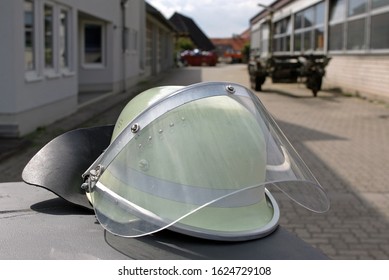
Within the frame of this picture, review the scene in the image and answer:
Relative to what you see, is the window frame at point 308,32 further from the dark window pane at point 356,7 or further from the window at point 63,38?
the window at point 63,38

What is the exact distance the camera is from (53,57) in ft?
39.3

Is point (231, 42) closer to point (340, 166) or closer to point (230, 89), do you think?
point (340, 166)

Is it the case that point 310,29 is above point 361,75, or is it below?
above

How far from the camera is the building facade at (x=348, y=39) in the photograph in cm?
1694

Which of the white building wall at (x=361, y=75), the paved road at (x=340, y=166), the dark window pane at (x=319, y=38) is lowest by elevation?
the paved road at (x=340, y=166)

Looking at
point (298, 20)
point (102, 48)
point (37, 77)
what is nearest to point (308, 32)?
point (298, 20)

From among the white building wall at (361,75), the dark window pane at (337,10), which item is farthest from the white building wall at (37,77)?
the dark window pane at (337,10)

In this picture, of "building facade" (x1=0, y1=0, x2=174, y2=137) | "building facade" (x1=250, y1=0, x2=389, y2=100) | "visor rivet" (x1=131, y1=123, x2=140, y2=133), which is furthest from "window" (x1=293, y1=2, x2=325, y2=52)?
"visor rivet" (x1=131, y1=123, x2=140, y2=133)

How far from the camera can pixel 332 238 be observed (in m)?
4.78

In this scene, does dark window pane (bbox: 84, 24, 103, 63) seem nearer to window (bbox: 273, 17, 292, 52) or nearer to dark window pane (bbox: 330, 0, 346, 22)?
dark window pane (bbox: 330, 0, 346, 22)

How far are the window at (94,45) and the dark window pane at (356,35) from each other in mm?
8511

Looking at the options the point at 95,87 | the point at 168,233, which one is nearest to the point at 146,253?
the point at 168,233

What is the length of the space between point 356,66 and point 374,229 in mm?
15287

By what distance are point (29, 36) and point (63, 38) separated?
2.98m
